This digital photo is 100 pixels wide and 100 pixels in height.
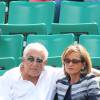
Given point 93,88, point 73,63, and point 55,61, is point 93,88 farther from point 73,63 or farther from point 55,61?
point 55,61

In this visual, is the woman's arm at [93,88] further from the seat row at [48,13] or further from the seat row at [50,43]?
the seat row at [48,13]

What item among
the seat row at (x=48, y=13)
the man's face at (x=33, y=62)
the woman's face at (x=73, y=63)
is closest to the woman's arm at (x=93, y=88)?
the woman's face at (x=73, y=63)

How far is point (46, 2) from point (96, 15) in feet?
2.03

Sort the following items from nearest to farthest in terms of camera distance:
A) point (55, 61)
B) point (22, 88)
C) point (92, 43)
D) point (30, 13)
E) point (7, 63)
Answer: point (22, 88), point (7, 63), point (55, 61), point (92, 43), point (30, 13)

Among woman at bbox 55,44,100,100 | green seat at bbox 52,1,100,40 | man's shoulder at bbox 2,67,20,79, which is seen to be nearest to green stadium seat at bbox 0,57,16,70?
man's shoulder at bbox 2,67,20,79

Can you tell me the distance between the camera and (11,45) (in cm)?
420

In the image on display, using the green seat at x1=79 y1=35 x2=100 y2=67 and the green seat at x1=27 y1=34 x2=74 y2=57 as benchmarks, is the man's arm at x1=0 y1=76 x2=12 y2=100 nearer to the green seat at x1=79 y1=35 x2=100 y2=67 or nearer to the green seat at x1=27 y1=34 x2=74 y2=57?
the green seat at x1=27 y1=34 x2=74 y2=57

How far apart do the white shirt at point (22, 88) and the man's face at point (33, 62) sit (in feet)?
0.29

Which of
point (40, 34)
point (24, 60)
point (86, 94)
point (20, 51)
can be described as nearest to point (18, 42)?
point (20, 51)

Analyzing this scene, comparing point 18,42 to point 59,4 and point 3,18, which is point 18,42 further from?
point 59,4

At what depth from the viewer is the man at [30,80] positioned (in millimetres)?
3242

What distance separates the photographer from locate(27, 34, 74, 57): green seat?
4223mm

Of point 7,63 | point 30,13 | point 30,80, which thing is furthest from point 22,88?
point 30,13

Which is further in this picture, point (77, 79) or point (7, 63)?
point (7, 63)
